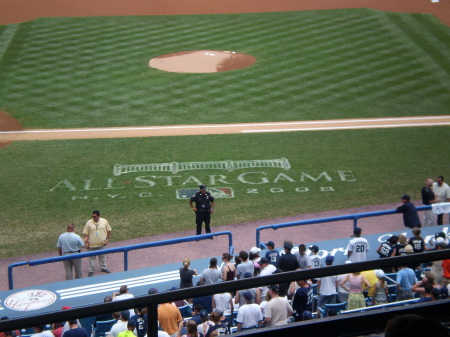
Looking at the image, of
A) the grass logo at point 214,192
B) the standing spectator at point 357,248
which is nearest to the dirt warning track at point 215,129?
the grass logo at point 214,192

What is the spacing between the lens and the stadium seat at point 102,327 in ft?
20.0

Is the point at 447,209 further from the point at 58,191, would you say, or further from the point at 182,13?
the point at 182,13

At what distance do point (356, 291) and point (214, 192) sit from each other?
40.3ft

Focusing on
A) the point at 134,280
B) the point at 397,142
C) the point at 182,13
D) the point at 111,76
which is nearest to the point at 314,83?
the point at 397,142

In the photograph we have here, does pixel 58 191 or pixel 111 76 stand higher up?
pixel 111 76

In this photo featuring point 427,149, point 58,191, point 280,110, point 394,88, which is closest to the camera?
point 58,191

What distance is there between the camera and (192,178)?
19.0 m

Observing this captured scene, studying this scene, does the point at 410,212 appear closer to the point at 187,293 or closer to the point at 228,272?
the point at 228,272

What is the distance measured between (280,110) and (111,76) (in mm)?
7233

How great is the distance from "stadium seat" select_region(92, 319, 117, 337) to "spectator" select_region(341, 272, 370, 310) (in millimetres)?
2011

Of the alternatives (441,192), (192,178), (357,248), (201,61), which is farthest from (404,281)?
(201,61)

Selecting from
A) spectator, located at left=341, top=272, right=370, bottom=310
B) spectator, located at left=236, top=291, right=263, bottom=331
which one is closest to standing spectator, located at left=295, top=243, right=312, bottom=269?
spectator, located at left=341, top=272, right=370, bottom=310

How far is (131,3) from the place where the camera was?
118 feet

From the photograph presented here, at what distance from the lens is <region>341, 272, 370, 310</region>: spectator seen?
16.0 feet
